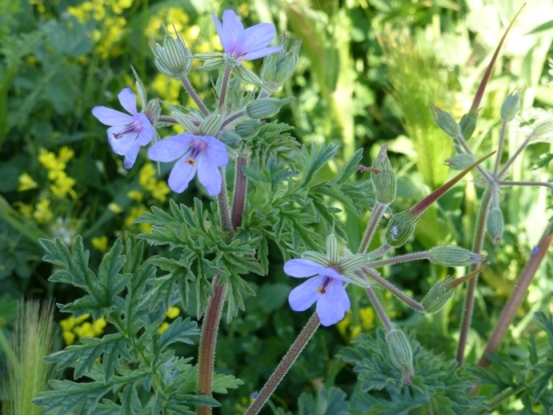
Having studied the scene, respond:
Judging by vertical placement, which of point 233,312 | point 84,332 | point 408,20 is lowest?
point 84,332

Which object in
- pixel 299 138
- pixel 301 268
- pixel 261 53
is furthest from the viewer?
pixel 299 138

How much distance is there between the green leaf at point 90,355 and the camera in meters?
1.17

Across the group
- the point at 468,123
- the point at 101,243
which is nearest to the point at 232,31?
the point at 468,123

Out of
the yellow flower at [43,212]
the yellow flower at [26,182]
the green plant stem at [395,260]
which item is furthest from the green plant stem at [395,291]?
the yellow flower at [26,182]

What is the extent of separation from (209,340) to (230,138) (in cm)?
41

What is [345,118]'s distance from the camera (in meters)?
2.46

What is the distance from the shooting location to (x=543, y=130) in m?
1.48

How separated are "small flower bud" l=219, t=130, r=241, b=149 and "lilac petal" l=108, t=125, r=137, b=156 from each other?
0.14 m

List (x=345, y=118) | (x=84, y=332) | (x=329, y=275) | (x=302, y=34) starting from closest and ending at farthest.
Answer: (x=329, y=275)
(x=84, y=332)
(x=302, y=34)
(x=345, y=118)

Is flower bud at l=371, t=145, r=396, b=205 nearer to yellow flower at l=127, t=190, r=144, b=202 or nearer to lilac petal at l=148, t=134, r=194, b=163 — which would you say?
lilac petal at l=148, t=134, r=194, b=163

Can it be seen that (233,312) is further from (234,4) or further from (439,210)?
(234,4)

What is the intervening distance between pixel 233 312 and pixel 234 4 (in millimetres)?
2000

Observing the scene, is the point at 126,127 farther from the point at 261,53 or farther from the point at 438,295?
the point at 438,295

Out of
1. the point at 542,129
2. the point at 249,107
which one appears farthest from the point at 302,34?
the point at 249,107
